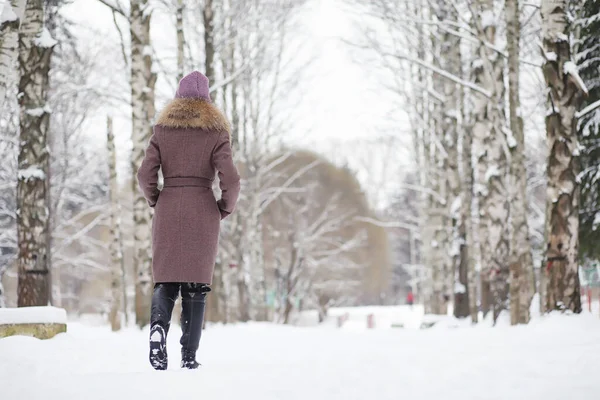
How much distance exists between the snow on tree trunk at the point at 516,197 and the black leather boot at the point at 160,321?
225 inches

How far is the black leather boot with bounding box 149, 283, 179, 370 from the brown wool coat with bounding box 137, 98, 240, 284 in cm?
9

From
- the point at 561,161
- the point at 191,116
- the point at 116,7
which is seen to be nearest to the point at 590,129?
the point at 561,161

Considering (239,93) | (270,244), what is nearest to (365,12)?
(239,93)

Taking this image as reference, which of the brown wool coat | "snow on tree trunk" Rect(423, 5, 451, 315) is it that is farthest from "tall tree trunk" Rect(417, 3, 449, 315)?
the brown wool coat

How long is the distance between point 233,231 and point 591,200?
9.10 meters

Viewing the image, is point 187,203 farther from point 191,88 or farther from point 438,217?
point 438,217

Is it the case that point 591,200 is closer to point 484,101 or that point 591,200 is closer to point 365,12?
point 484,101

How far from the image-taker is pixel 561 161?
7.18 meters

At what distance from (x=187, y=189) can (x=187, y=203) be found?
9 cm

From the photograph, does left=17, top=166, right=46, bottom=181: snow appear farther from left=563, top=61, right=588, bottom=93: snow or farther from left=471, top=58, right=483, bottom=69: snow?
left=471, top=58, right=483, bottom=69: snow

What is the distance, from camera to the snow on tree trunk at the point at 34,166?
8273 millimetres

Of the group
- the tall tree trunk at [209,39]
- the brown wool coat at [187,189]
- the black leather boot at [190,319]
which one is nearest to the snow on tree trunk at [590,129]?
the tall tree trunk at [209,39]

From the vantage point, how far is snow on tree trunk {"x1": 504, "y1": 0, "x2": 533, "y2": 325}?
8844mm

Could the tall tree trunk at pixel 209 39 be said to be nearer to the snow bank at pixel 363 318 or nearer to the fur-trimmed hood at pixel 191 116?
the fur-trimmed hood at pixel 191 116
